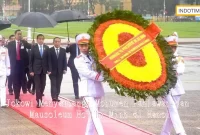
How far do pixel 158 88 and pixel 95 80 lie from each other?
0.90 m

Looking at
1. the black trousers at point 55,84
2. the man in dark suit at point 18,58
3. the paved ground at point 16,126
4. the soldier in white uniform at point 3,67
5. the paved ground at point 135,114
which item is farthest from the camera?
the man in dark suit at point 18,58

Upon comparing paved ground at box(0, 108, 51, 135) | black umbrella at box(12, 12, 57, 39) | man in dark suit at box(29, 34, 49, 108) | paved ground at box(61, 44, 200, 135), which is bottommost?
paved ground at box(61, 44, 200, 135)

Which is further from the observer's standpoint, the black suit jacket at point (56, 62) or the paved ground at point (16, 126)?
the black suit jacket at point (56, 62)

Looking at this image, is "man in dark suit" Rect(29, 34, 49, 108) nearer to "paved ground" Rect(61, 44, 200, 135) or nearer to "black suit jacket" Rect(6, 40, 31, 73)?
"black suit jacket" Rect(6, 40, 31, 73)

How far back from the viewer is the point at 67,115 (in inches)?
397

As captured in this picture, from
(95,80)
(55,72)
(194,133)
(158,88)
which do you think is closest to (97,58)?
(95,80)

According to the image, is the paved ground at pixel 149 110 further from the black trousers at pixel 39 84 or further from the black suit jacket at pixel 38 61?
the black suit jacket at pixel 38 61

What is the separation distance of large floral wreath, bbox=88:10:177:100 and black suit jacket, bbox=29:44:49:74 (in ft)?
13.8

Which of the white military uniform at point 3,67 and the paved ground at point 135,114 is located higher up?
the white military uniform at point 3,67

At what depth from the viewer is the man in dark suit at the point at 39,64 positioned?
11.0 m

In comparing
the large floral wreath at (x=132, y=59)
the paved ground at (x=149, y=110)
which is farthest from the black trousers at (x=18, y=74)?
the large floral wreath at (x=132, y=59)

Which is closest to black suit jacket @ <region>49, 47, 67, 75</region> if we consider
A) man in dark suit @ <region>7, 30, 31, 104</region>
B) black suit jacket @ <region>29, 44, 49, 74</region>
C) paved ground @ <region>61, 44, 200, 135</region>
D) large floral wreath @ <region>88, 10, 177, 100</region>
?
black suit jacket @ <region>29, 44, 49, 74</region>

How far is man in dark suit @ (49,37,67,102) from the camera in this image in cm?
1141

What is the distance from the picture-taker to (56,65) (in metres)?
11.5
